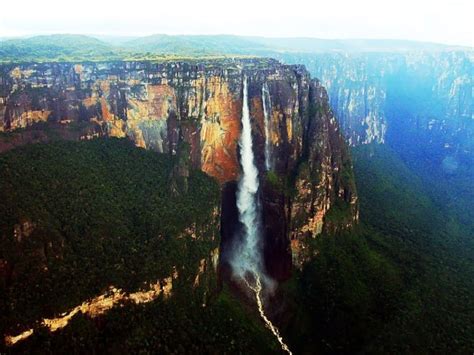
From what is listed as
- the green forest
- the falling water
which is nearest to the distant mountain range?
the falling water

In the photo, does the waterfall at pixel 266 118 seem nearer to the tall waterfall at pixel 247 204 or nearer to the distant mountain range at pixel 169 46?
the tall waterfall at pixel 247 204

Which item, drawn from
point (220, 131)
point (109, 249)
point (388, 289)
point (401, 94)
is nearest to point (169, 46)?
point (401, 94)

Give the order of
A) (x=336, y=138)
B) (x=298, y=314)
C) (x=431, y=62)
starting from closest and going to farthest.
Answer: (x=298, y=314) < (x=336, y=138) < (x=431, y=62)

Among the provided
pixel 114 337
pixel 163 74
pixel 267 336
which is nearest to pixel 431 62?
pixel 163 74

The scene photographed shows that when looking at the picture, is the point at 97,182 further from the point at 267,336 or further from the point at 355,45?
the point at 355,45

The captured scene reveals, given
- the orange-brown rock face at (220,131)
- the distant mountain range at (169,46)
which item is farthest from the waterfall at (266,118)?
the distant mountain range at (169,46)

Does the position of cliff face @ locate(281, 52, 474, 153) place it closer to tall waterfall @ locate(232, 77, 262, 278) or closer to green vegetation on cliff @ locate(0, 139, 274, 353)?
tall waterfall @ locate(232, 77, 262, 278)
